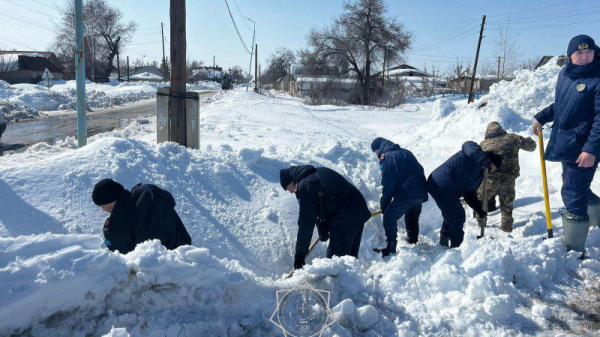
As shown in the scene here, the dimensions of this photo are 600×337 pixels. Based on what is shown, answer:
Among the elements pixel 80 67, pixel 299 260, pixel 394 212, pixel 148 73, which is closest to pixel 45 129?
pixel 80 67

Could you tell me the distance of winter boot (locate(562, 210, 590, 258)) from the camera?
357cm

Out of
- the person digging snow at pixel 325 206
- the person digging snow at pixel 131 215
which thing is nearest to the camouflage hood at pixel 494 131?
the person digging snow at pixel 325 206

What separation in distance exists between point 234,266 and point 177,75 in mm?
4170

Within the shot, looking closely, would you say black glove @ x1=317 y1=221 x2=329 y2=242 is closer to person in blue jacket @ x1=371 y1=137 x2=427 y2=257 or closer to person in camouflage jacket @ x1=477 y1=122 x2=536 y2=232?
person in blue jacket @ x1=371 y1=137 x2=427 y2=257

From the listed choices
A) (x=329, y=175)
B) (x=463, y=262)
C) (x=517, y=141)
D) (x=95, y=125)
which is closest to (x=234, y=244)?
(x=329, y=175)

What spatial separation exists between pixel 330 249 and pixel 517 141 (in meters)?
3.02

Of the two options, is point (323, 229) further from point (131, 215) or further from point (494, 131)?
point (494, 131)

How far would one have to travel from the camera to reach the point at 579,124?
11.7ft

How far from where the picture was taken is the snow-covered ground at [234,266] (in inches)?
88.0

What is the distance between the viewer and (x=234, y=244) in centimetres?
460

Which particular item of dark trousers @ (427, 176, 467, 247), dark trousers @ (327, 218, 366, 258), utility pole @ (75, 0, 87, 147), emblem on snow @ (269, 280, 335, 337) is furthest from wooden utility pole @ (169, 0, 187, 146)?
emblem on snow @ (269, 280, 335, 337)

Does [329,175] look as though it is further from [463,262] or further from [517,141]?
[517,141]

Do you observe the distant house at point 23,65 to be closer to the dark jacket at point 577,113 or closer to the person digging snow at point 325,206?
the person digging snow at point 325,206

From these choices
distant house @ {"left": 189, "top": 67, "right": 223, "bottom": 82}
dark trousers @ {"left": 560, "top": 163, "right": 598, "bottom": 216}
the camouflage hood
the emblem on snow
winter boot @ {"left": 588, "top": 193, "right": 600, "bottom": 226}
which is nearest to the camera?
the emblem on snow
